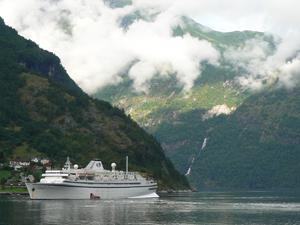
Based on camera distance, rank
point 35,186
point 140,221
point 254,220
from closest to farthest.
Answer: point 140,221, point 254,220, point 35,186

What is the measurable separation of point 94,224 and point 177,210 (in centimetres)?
4721

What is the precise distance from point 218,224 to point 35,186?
92.9 metres

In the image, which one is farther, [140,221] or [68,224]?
[140,221]

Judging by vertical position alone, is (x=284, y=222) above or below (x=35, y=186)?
below

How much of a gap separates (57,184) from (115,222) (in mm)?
75277

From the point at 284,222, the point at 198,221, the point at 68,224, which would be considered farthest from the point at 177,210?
the point at 68,224

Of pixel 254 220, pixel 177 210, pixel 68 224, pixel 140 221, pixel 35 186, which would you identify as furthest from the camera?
pixel 35 186

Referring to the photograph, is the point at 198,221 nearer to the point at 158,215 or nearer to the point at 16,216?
the point at 158,215

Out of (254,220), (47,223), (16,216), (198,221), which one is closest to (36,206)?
(16,216)

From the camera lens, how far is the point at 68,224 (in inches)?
4897

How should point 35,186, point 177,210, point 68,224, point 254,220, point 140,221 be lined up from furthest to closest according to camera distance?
1. point 35,186
2. point 177,210
3. point 254,220
4. point 140,221
5. point 68,224

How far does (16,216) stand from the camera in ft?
449

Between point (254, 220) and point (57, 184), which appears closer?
point (254, 220)

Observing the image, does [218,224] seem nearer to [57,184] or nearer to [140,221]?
[140,221]
